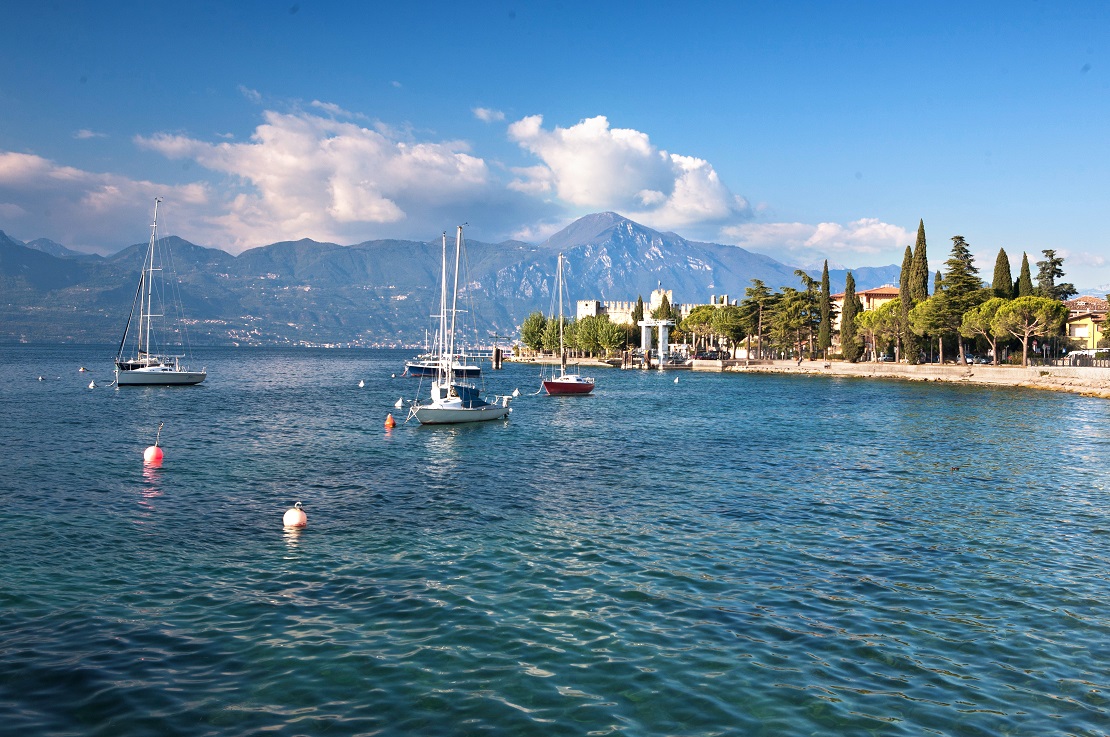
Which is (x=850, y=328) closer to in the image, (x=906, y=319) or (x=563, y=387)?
(x=906, y=319)

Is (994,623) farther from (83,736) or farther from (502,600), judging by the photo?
(83,736)

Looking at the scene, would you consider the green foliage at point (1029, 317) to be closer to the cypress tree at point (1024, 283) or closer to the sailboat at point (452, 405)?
the cypress tree at point (1024, 283)

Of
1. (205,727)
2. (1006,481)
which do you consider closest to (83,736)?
(205,727)

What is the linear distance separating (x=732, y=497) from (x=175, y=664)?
1788cm

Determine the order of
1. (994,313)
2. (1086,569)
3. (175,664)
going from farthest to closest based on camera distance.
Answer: (994,313)
(1086,569)
(175,664)

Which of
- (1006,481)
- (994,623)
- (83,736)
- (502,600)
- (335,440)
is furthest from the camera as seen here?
(335,440)

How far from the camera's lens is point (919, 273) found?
10456 cm

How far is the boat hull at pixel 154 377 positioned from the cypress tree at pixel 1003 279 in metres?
102

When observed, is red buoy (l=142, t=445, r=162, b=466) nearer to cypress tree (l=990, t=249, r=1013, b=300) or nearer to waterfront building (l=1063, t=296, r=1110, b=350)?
cypress tree (l=990, t=249, r=1013, b=300)

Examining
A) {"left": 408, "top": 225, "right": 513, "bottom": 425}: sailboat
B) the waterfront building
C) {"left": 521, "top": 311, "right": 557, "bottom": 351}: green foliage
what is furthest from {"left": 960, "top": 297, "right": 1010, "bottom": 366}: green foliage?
{"left": 521, "top": 311, "right": 557, "bottom": 351}: green foliage

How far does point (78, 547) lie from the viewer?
17.3m

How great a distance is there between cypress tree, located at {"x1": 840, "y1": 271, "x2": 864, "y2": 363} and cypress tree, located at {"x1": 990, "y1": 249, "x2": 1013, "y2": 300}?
20.5m

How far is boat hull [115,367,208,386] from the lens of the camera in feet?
243

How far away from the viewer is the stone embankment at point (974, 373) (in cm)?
7350
